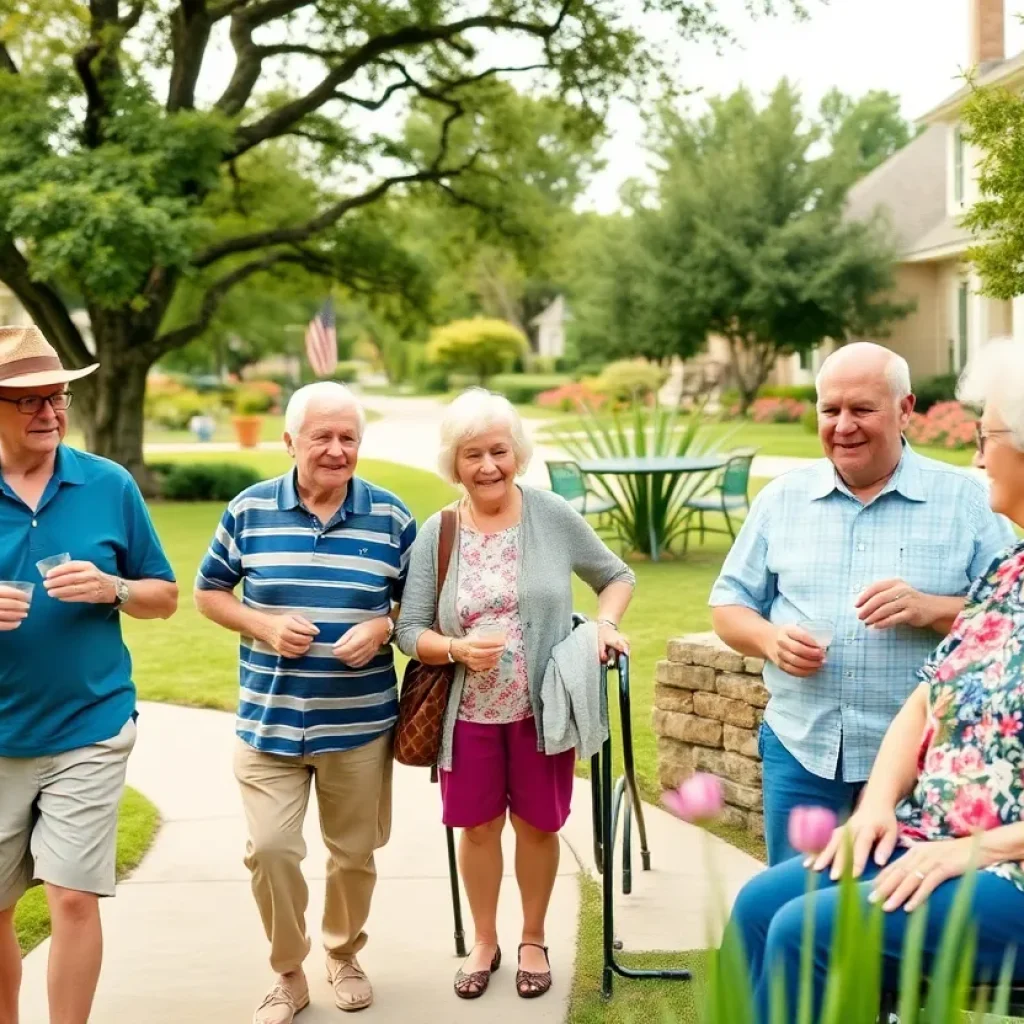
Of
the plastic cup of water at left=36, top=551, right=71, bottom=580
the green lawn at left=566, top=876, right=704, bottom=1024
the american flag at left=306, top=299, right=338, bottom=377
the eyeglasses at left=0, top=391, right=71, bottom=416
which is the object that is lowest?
the green lawn at left=566, top=876, right=704, bottom=1024

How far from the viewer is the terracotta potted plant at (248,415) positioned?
35.2 meters

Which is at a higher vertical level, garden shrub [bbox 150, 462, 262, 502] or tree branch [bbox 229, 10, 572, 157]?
tree branch [bbox 229, 10, 572, 157]

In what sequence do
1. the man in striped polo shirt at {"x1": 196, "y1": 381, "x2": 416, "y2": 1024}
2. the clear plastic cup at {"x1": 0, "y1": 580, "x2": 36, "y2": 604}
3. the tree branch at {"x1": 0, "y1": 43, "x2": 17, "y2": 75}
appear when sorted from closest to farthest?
the clear plastic cup at {"x1": 0, "y1": 580, "x2": 36, "y2": 604} < the man in striped polo shirt at {"x1": 196, "y1": 381, "x2": 416, "y2": 1024} < the tree branch at {"x1": 0, "y1": 43, "x2": 17, "y2": 75}

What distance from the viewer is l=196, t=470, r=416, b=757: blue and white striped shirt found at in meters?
3.63

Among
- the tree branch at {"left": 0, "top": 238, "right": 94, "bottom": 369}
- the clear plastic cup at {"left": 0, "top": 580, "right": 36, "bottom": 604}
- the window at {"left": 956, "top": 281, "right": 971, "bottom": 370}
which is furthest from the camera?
the window at {"left": 956, "top": 281, "right": 971, "bottom": 370}

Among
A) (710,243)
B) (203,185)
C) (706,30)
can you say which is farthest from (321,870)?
(710,243)

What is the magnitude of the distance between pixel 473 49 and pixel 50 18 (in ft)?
21.9

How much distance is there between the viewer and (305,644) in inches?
139

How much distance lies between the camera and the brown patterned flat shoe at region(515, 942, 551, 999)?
3.88m

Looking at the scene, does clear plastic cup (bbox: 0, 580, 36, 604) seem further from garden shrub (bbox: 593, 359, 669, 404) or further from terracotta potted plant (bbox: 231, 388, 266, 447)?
garden shrub (bbox: 593, 359, 669, 404)

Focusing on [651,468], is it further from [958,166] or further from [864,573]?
[958,166]

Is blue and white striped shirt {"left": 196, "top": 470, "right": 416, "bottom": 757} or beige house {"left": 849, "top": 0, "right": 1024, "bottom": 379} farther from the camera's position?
beige house {"left": 849, "top": 0, "right": 1024, "bottom": 379}

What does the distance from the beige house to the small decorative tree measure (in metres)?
21.1

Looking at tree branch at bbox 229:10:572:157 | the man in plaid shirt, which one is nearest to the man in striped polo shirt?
the man in plaid shirt
